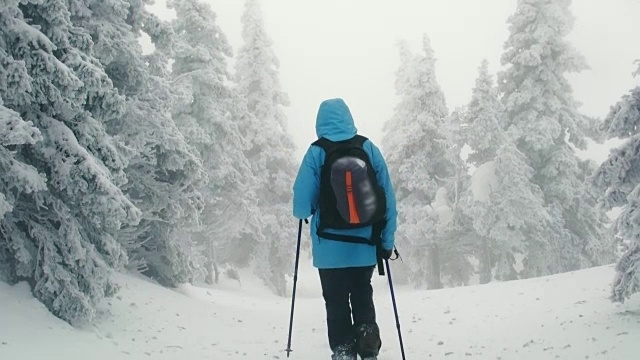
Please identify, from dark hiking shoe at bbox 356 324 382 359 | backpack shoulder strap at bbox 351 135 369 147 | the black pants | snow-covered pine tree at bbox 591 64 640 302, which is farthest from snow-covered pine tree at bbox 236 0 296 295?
backpack shoulder strap at bbox 351 135 369 147

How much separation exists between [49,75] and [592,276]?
12147 millimetres

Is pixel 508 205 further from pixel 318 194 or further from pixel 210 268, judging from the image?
pixel 318 194

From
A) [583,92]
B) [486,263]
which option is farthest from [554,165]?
[583,92]

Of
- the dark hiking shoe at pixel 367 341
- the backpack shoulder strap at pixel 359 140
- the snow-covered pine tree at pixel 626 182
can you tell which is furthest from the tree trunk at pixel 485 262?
the backpack shoulder strap at pixel 359 140

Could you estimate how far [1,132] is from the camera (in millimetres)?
6371

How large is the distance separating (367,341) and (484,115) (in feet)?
70.9

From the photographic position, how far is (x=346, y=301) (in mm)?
5773

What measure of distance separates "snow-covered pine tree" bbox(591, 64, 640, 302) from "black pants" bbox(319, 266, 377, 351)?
159 inches

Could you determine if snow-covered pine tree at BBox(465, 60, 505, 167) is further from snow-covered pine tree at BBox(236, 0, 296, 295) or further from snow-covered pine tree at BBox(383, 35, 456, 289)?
snow-covered pine tree at BBox(236, 0, 296, 295)

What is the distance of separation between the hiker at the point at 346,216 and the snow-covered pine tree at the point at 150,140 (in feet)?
20.1

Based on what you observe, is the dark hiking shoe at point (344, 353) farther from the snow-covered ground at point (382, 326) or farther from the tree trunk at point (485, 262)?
the tree trunk at point (485, 262)

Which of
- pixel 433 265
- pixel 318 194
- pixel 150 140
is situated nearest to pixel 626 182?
pixel 318 194

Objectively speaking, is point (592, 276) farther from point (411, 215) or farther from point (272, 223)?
point (272, 223)

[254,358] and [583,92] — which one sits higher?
[583,92]
